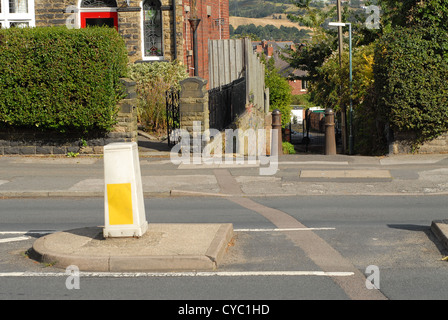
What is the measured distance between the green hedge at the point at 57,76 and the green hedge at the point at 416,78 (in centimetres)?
678

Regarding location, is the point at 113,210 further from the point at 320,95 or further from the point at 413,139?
the point at 320,95

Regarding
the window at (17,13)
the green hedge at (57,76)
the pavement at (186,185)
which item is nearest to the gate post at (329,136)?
the pavement at (186,185)

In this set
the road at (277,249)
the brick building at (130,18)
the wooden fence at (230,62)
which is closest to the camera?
the road at (277,249)

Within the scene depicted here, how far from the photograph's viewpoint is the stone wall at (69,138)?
1781cm

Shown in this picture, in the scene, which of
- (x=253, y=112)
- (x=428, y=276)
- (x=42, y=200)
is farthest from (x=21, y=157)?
(x=428, y=276)

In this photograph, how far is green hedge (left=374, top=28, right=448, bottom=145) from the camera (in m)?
17.2

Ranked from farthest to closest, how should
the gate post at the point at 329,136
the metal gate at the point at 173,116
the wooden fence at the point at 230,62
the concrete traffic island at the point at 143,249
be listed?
1. the wooden fence at the point at 230,62
2. the gate post at the point at 329,136
3. the metal gate at the point at 173,116
4. the concrete traffic island at the point at 143,249

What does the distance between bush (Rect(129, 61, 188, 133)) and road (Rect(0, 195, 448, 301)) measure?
7.71m

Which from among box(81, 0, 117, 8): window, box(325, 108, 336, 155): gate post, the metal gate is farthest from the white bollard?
box(81, 0, 117, 8): window

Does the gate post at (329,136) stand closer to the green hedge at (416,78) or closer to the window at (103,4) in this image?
the green hedge at (416,78)

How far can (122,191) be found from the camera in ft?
28.8

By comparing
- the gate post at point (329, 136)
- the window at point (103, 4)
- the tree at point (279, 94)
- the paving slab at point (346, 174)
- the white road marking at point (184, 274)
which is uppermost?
the window at point (103, 4)

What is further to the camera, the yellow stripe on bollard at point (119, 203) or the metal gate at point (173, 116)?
the metal gate at point (173, 116)

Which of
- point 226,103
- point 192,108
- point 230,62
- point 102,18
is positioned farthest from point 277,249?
point 102,18
